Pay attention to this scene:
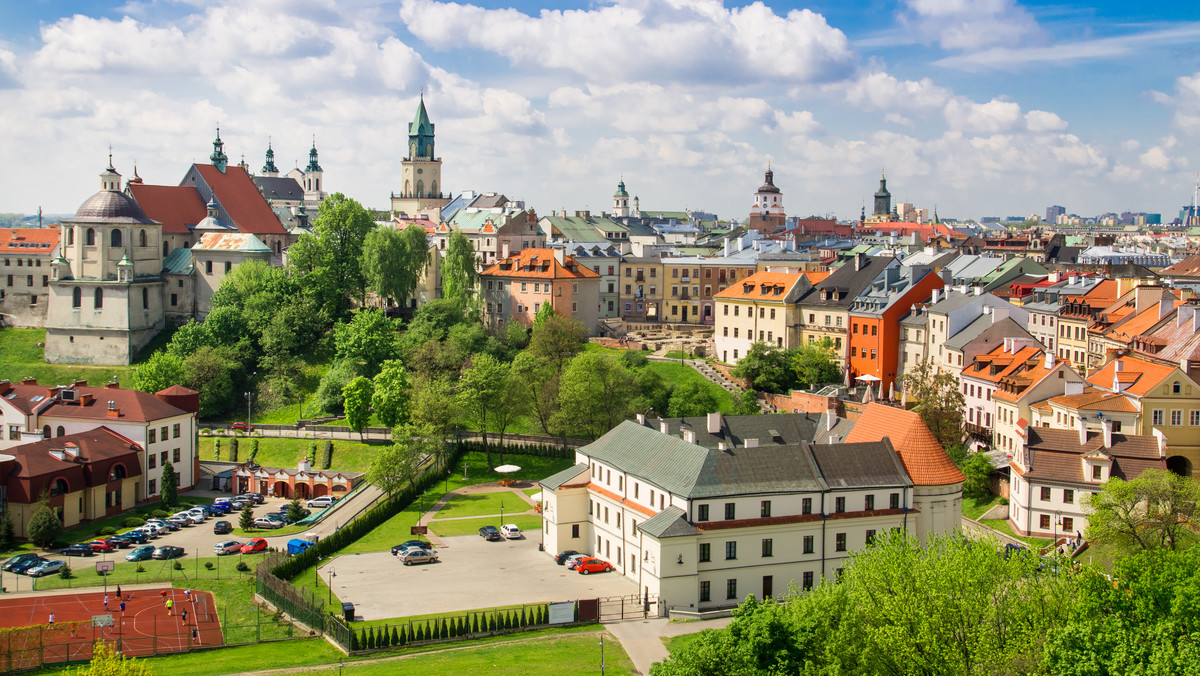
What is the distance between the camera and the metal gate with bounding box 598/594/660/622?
47156 millimetres

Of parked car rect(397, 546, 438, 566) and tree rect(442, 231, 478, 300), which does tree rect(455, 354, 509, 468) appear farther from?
parked car rect(397, 546, 438, 566)

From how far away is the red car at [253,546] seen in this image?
5762 cm

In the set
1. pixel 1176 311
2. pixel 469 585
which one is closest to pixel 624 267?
pixel 1176 311

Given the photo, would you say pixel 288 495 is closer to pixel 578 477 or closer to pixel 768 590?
pixel 578 477

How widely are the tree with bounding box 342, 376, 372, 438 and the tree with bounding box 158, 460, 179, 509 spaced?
11.9 m

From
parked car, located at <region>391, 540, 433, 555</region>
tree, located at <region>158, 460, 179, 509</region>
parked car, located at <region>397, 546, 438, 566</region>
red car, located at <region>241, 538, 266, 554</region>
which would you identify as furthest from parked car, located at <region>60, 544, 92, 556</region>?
parked car, located at <region>397, 546, 438, 566</region>

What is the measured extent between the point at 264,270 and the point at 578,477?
48521 millimetres

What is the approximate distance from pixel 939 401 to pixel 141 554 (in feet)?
147

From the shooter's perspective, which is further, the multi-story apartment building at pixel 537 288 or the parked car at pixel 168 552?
the multi-story apartment building at pixel 537 288

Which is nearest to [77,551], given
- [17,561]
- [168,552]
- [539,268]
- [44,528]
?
[44,528]

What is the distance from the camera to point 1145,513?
162 ft

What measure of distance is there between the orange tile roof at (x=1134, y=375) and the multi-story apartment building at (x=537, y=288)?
43640mm

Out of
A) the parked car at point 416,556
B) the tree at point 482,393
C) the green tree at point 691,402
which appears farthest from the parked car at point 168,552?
the green tree at point 691,402

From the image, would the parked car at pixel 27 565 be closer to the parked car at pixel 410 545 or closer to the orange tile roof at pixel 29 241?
the parked car at pixel 410 545
